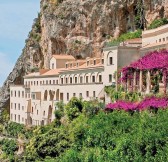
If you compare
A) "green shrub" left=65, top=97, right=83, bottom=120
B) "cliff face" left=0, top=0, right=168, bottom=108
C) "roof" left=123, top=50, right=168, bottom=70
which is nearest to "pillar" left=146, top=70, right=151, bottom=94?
"roof" left=123, top=50, right=168, bottom=70

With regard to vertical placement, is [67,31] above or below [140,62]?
above

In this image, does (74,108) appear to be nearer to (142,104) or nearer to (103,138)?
(142,104)

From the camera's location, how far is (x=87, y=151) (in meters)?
41.0

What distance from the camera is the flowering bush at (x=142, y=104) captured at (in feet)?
137

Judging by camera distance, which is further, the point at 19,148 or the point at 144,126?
the point at 19,148

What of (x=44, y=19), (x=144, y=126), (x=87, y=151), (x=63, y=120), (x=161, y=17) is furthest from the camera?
(x=44, y=19)

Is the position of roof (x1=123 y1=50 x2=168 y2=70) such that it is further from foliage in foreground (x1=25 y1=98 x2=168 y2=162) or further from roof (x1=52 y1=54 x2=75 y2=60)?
roof (x1=52 y1=54 x2=75 y2=60)

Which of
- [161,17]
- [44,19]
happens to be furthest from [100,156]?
[44,19]

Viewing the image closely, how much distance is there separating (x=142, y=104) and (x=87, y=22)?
4421 cm

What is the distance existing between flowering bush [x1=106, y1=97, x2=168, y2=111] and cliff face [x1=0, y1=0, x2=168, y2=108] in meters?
32.1

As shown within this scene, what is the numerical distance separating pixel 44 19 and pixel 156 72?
50937mm

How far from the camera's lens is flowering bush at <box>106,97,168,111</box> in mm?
41719

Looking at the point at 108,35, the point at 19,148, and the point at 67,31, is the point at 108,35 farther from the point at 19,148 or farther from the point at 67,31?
the point at 19,148

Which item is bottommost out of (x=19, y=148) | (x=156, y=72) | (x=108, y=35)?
(x=19, y=148)
